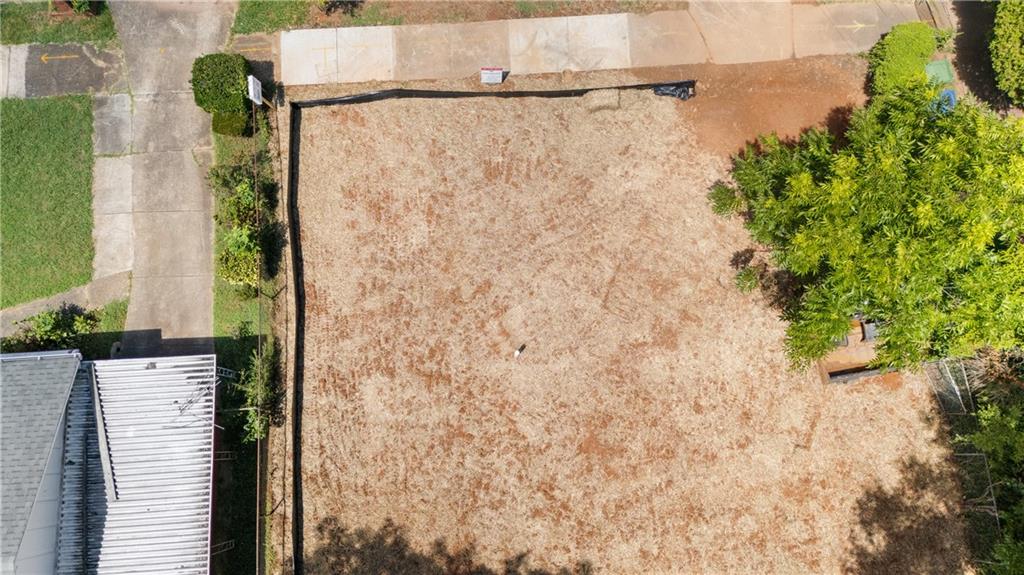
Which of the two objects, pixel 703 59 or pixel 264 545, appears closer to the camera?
pixel 264 545

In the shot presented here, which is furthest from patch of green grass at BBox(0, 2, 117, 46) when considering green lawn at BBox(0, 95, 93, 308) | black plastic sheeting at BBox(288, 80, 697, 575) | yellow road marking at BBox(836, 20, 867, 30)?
yellow road marking at BBox(836, 20, 867, 30)

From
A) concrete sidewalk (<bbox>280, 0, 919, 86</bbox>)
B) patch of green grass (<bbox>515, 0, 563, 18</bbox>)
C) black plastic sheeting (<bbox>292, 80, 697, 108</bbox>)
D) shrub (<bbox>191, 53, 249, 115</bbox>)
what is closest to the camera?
shrub (<bbox>191, 53, 249, 115</bbox>)

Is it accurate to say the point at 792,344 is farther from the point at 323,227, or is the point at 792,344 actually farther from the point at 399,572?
the point at 323,227

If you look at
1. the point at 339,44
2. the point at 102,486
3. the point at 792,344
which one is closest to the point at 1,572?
the point at 102,486

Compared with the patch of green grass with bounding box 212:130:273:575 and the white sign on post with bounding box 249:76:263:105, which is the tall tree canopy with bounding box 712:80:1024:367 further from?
the patch of green grass with bounding box 212:130:273:575

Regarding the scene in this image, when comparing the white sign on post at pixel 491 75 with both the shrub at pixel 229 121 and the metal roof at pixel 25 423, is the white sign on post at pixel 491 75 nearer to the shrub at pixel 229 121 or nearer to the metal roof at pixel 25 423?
the shrub at pixel 229 121

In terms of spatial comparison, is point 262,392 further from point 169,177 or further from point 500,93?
point 500,93

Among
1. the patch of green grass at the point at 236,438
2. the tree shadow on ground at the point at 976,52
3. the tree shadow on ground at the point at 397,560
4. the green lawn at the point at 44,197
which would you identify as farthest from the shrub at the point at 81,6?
the tree shadow on ground at the point at 976,52
